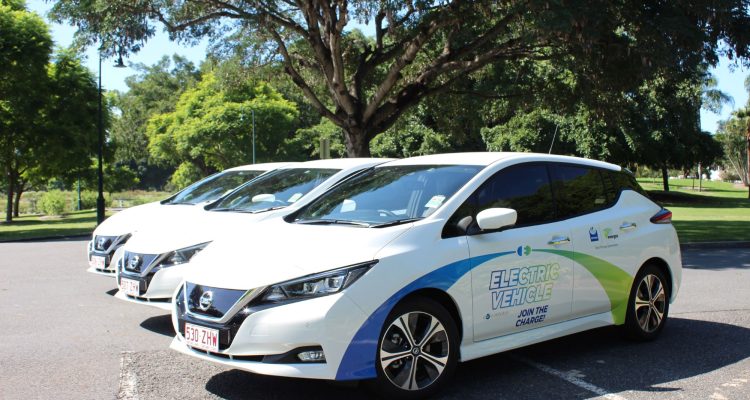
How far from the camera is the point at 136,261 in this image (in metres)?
7.24

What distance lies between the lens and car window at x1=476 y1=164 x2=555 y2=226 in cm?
556

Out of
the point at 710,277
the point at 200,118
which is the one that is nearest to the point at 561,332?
the point at 710,277

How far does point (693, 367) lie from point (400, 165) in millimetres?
2925

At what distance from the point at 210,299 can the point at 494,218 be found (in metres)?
2.03

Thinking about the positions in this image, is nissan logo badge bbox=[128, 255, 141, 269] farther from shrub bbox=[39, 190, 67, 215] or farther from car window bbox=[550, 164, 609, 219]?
shrub bbox=[39, 190, 67, 215]

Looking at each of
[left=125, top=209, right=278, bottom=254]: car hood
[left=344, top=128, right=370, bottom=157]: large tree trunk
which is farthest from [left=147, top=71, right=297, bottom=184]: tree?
[left=125, top=209, right=278, bottom=254]: car hood

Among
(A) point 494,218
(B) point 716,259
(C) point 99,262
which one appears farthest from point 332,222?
(B) point 716,259

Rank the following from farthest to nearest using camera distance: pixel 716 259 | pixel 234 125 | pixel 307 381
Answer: pixel 234 125, pixel 716 259, pixel 307 381

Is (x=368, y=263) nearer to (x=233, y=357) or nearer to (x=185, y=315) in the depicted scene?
(x=233, y=357)

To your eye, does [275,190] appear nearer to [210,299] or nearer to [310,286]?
[210,299]

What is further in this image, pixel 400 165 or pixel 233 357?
pixel 400 165

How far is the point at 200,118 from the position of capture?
54.7 m

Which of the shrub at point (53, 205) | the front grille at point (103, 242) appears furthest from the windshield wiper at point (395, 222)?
the shrub at point (53, 205)

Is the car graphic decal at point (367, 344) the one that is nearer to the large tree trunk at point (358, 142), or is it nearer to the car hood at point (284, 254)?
the car hood at point (284, 254)
